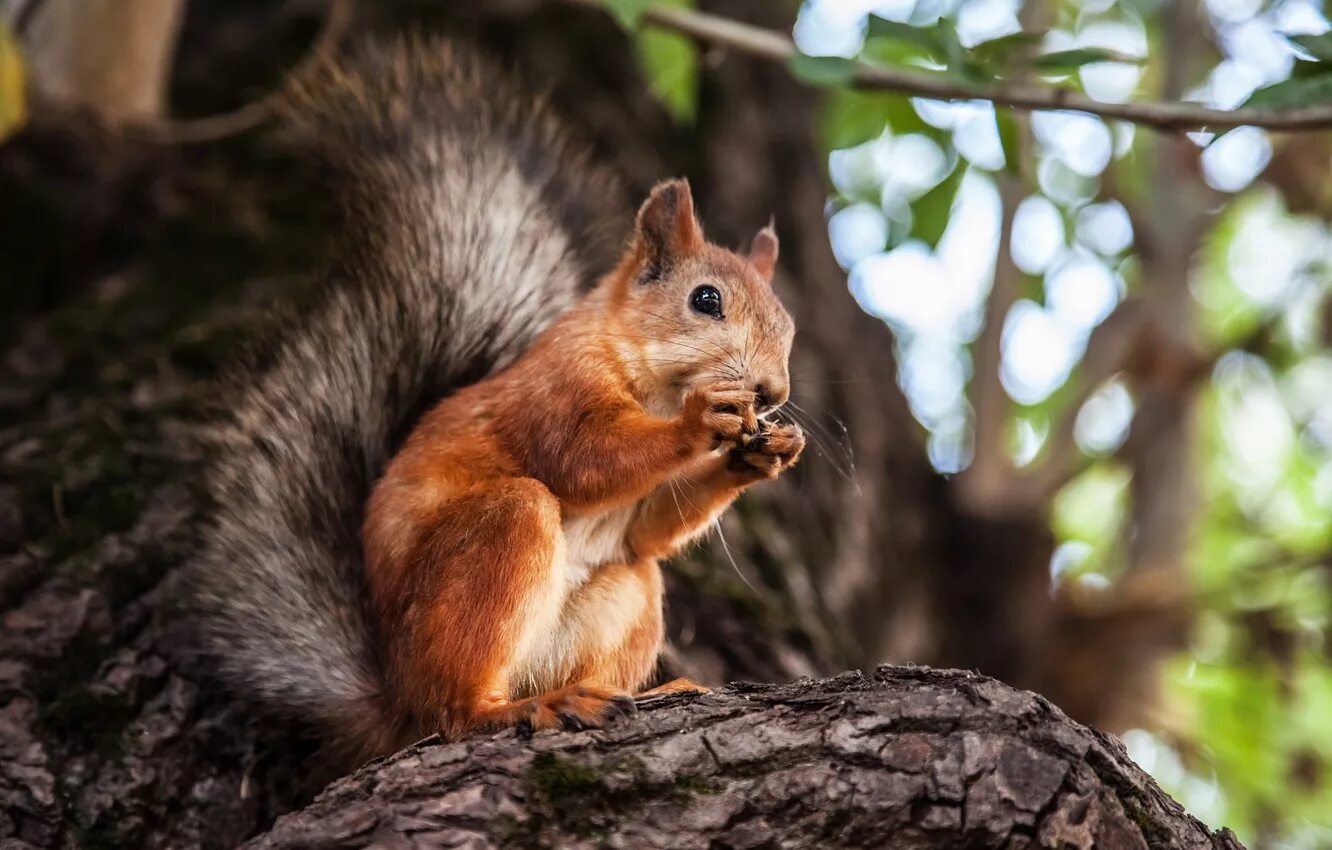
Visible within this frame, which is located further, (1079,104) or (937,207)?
(937,207)

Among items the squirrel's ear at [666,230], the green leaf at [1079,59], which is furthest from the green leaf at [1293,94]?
the squirrel's ear at [666,230]

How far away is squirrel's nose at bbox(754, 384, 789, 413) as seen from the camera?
202 centimetres

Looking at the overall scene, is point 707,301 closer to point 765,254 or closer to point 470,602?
point 765,254

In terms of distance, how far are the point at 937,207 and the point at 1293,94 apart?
925mm

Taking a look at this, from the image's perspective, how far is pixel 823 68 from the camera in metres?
1.99

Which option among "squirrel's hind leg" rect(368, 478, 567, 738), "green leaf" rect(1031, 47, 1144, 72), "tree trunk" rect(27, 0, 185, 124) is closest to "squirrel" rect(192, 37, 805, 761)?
"squirrel's hind leg" rect(368, 478, 567, 738)

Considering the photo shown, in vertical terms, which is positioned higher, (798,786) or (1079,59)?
(1079,59)

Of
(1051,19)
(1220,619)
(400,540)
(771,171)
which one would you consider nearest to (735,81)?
(771,171)

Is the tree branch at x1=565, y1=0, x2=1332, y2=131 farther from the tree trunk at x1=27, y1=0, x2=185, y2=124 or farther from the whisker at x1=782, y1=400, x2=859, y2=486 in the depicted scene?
the tree trunk at x1=27, y1=0, x2=185, y2=124

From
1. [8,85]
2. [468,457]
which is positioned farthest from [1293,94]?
[8,85]

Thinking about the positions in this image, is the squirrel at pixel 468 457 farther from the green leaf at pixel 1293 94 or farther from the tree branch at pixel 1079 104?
the green leaf at pixel 1293 94

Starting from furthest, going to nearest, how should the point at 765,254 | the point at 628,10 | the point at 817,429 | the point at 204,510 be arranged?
the point at 817,429
the point at 765,254
the point at 204,510
the point at 628,10

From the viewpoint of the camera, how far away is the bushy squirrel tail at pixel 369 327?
76.2 inches

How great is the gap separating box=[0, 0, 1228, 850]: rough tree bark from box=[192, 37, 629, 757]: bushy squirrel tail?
7.1 inches
